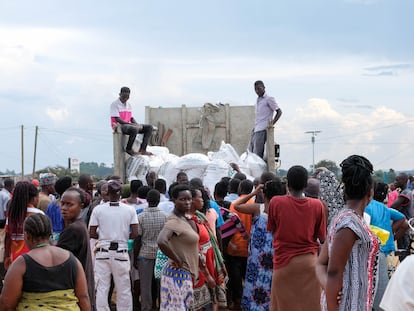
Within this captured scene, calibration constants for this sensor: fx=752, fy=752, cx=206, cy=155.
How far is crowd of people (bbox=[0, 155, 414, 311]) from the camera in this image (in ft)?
13.9

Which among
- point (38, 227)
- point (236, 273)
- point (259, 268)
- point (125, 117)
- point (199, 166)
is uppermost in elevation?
point (125, 117)

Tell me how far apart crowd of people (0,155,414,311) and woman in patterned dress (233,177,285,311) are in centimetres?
1

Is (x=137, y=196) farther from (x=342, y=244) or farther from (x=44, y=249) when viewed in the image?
(x=342, y=244)

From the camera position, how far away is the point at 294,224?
6398mm

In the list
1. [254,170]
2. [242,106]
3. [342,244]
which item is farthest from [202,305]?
[242,106]

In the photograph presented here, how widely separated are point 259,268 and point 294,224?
1.45 meters

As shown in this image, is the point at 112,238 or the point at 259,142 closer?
the point at 112,238

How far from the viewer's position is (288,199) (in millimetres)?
6461

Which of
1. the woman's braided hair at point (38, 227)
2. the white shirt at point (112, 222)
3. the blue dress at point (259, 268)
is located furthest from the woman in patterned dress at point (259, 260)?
the woman's braided hair at point (38, 227)

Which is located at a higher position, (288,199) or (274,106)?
(274,106)

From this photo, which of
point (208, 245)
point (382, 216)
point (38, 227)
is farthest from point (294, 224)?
point (38, 227)

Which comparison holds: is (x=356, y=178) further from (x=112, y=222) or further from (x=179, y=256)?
(x=112, y=222)

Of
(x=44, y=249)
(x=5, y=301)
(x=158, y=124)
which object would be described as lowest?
(x=5, y=301)

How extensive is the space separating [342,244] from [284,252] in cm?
240
